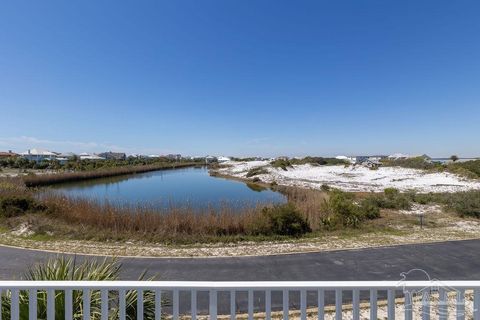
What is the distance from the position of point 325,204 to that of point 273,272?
8.14m

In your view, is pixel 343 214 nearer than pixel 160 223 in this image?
No

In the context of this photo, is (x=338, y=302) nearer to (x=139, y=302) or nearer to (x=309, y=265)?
(x=139, y=302)

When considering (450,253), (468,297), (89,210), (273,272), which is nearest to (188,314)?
(273,272)

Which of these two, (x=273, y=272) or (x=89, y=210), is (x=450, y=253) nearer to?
(x=273, y=272)

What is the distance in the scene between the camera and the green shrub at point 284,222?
11227mm

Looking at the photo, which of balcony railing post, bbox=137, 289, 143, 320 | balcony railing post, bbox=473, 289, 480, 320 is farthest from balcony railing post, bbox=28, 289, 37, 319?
balcony railing post, bbox=473, 289, 480, 320

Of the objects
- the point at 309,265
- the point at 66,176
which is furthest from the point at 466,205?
the point at 66,176

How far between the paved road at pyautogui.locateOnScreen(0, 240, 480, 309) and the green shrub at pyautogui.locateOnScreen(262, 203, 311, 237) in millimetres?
3162

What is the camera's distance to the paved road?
6488 mm

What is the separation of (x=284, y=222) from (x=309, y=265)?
413cm

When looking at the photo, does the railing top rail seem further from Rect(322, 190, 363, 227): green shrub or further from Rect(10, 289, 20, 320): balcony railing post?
Rect(322, 190, 363, 227): green shrub

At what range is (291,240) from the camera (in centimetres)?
1022

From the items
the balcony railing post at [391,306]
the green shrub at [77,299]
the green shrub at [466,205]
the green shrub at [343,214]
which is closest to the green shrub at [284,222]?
the green shrub at [343,214]

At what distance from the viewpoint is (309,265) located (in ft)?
23.5
